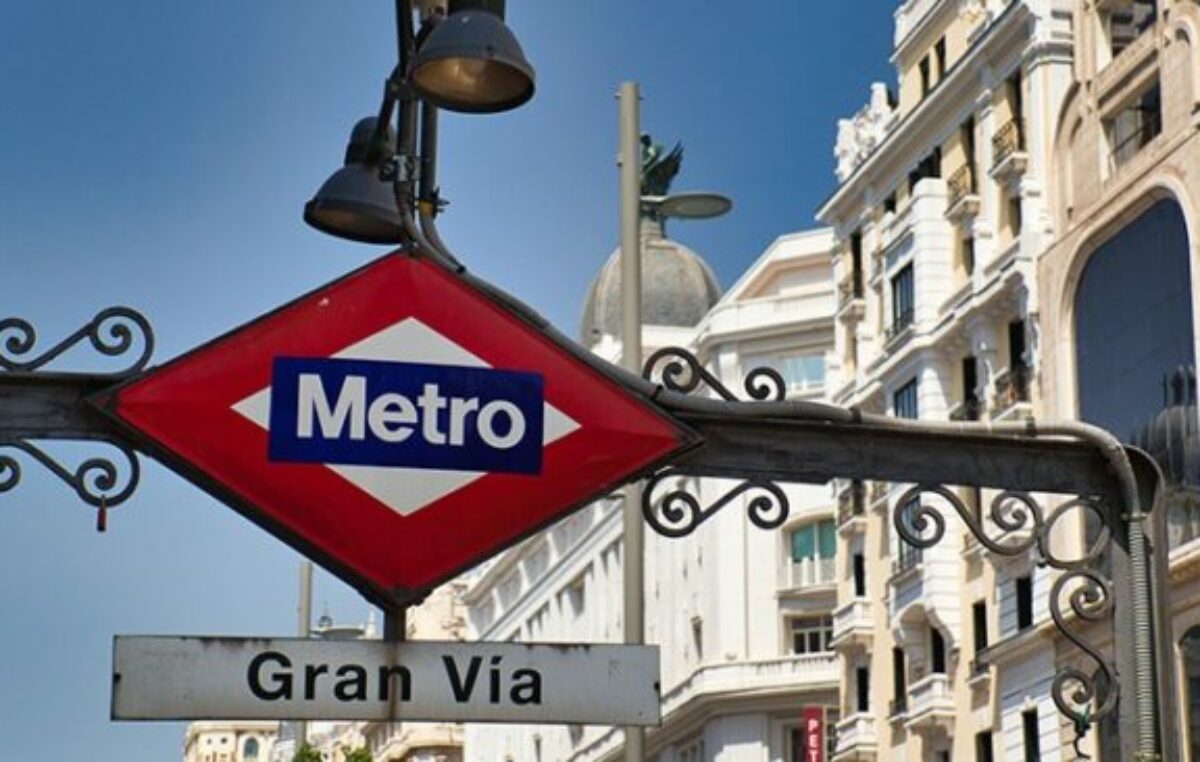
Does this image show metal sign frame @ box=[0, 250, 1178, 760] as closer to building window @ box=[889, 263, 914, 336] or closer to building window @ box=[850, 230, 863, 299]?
building window @ box=[889, 263, 914, 336]

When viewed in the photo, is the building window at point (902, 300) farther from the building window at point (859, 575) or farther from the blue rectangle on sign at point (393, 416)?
the blue rectangle on sign at point (393, 416)

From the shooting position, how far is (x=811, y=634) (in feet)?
229

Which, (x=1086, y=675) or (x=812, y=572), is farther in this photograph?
(x=812, y=572)

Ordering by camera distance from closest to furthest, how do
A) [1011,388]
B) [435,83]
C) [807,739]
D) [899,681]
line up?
[435,83]
[1011,388]
[899,681]
[807,739]

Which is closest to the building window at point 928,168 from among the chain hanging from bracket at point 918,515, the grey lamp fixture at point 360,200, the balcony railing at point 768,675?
the balcony railing at point 768,675

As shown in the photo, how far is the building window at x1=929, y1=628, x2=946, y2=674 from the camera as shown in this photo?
51906mm

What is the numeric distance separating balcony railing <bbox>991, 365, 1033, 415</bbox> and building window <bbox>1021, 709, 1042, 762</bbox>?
5.47 meters

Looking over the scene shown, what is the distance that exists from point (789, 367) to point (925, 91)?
19178 millimetres

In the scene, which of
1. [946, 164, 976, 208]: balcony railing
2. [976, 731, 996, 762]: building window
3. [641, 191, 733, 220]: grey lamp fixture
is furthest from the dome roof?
[641, 191, 733, 220]: grey lamp fixture

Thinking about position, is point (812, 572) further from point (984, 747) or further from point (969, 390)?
point (984, 747)

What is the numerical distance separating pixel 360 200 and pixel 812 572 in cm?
6085

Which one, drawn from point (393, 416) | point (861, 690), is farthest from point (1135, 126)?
point (393, 416)

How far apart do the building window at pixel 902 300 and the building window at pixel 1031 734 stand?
31.8 ft

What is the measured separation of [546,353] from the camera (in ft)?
24.6
